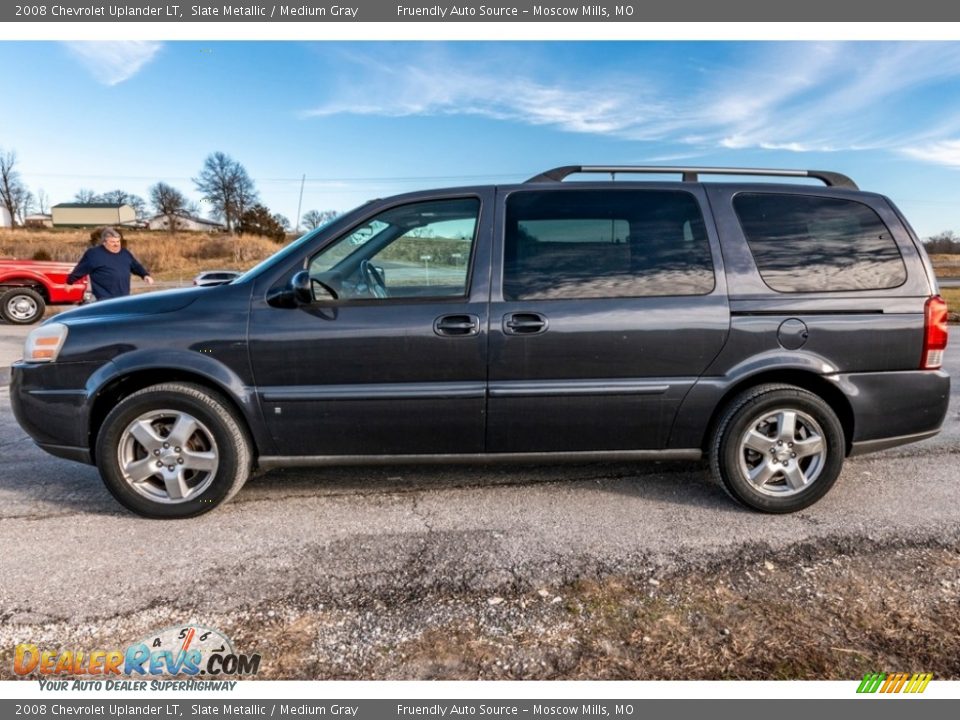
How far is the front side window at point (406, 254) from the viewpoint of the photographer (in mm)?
3285

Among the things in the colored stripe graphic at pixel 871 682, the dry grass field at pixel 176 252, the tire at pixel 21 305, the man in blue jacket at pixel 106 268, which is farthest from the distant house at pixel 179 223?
the colored stripe graphic at pixel 871 682

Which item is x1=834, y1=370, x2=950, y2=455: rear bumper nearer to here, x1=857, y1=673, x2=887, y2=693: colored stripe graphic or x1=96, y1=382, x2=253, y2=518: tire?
x1=857, y1=673, x2=887, y2=693: colored stripe graphic

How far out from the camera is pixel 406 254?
11.0 ft

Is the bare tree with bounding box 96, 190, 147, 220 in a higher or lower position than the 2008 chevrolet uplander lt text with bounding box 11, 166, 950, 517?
higher

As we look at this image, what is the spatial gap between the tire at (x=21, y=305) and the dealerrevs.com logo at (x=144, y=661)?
513 inches

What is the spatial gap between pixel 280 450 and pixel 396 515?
28.3 inches

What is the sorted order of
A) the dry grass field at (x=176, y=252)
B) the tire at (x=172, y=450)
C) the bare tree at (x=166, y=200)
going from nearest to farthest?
1. the tire at (x=172, y=450)
2. the dry grass field at (x=176, y=252)
3. the bare tree at (x=166, y=200)

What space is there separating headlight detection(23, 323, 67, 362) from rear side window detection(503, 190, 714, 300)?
2410mm

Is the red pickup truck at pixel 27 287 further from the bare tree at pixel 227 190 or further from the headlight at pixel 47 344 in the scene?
the bare tree at pixel 227 190

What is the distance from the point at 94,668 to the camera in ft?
7.00

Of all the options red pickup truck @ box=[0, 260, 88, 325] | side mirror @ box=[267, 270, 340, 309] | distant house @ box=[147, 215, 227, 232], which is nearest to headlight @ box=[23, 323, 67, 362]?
side mirror @ box=[267, 270, 340, 309]

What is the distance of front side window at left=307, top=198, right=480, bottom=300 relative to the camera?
10.8 feet
